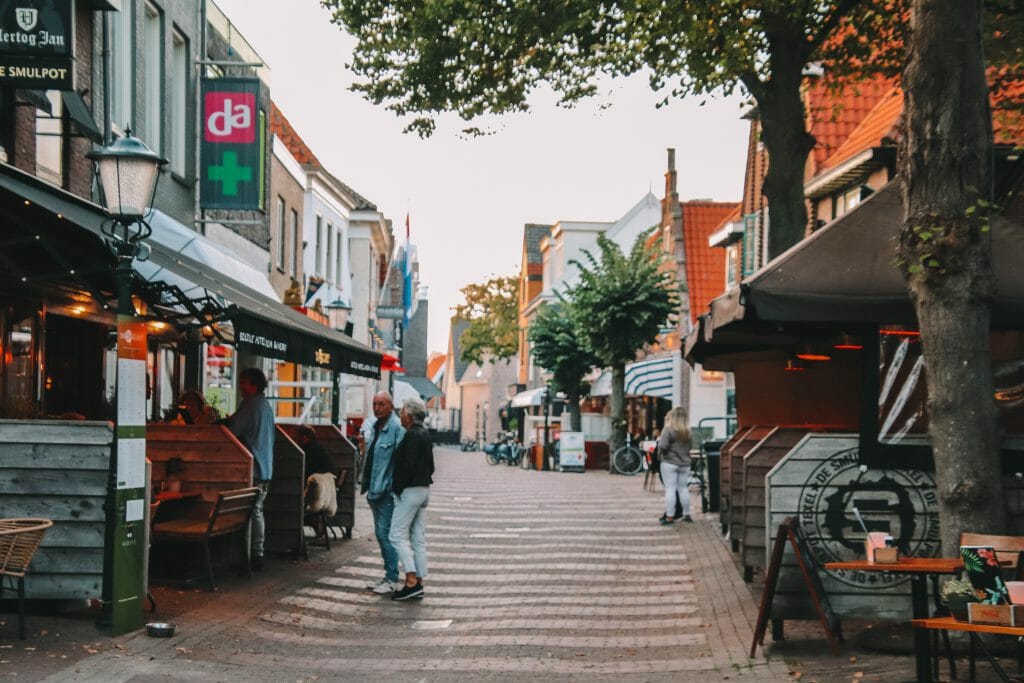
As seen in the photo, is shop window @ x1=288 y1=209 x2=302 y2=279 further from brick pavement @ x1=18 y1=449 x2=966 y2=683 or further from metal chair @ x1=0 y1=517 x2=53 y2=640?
metal chair @ x1=0 y1=517 x2=53 y2=640

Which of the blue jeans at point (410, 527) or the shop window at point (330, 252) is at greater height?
the shop window at point (330, 252)

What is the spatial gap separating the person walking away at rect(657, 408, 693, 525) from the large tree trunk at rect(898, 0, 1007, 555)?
1122cm

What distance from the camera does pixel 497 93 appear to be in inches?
696

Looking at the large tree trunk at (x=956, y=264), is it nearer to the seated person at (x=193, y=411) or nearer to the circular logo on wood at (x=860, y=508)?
the circular logo on wood at (x=860, y=508)

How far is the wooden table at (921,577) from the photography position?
778 cm

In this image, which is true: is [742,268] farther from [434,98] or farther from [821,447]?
[821,447]

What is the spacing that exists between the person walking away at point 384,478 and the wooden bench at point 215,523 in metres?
1.10

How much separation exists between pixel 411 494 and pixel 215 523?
1.79 meters

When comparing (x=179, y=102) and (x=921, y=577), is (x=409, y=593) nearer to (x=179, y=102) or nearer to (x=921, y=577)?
(x=921, y=577)

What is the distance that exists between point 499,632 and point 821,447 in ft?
9.73

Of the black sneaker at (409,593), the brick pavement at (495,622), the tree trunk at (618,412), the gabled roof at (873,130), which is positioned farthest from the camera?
the tree trunk at (618,412)

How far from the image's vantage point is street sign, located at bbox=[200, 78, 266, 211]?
2141cm

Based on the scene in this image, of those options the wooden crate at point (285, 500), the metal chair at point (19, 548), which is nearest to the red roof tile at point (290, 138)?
the wooden crate at point (285, 500)

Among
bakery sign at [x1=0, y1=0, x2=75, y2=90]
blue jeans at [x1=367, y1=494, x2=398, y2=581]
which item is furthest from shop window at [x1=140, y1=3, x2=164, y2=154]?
blue jeans at [x1=367, y1=494, x2=398, y2=581]
